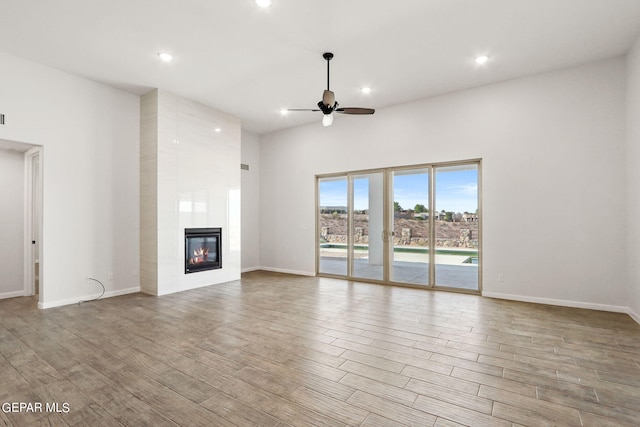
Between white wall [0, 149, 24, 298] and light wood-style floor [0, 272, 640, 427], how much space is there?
830mm

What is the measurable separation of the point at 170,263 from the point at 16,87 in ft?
10.6

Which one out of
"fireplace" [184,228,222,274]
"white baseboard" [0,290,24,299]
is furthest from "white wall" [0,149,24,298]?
"fireplace" [184,228,222,274]

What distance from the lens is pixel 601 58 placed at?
14.5 feet

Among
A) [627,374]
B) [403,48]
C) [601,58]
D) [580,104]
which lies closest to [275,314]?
[627,374]

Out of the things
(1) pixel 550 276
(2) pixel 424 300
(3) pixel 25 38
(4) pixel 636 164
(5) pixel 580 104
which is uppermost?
(3) pixel 25 38

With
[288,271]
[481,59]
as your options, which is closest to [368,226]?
[288,271]

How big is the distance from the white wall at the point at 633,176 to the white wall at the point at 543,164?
6.0 inches

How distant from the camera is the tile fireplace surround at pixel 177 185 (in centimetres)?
538

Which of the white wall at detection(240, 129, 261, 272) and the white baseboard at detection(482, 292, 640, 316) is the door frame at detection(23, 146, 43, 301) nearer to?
the white wall at detection(240, 129, 261, 272)

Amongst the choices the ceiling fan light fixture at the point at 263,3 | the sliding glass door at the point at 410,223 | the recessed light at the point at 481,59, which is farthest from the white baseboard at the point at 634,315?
the ceiling fan light fixture at the point at 263,3

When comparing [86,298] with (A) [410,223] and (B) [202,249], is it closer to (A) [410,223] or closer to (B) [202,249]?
(B) [202,249]

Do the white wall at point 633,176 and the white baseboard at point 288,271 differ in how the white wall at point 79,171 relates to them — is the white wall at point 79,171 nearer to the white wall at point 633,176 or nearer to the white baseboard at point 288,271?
the white baseboard at point 288,271

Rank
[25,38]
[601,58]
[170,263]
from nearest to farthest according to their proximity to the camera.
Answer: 1. [25,38]
2. [601,58]
3. [170,263]

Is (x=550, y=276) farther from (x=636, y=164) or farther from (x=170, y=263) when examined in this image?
(x=170, y=263)
